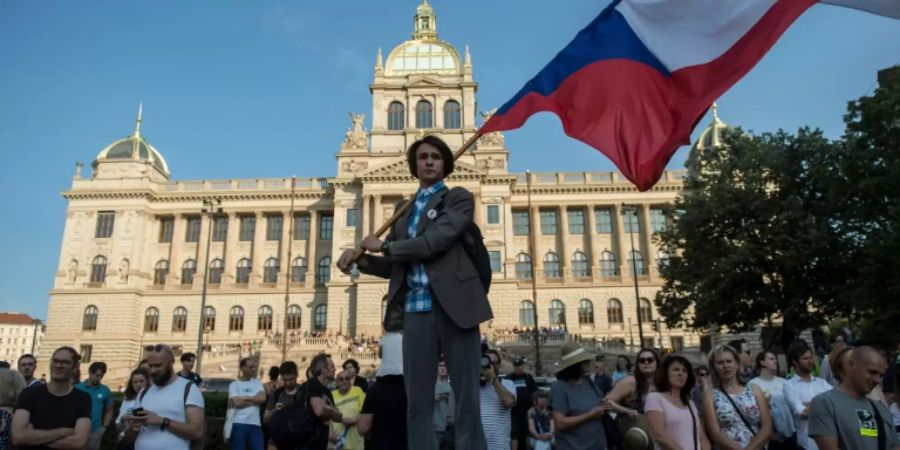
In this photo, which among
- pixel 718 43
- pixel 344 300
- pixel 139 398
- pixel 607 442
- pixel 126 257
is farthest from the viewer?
pixel 126 257

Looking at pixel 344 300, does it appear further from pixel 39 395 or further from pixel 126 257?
pixel 39 395

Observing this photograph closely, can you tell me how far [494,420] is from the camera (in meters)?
7.46

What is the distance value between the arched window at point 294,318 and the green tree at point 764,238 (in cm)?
3269

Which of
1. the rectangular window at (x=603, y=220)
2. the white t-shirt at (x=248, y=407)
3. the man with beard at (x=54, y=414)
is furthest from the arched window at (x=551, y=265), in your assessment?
the man with beard at (x=54, y=414)

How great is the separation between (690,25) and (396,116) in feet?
166

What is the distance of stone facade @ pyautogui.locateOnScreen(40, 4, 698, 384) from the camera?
5028cm

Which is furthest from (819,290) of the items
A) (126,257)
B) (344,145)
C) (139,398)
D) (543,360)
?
(126,257)

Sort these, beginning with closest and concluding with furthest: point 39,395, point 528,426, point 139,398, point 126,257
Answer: point 39,395, point 139,398, point 528,426, point 126,257

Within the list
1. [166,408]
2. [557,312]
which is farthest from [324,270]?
[166,408]

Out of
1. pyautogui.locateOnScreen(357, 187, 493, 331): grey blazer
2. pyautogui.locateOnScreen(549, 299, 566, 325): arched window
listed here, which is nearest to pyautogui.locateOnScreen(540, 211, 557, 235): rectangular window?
pyautogui.locateOnScreen(549, 299, 566, 325): arched window

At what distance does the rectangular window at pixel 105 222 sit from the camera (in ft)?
175

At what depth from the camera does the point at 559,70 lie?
232 inches

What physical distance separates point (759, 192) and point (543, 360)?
639 inches

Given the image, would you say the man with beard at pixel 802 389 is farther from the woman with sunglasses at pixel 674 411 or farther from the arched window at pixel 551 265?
the arched window at pixel 551 265
